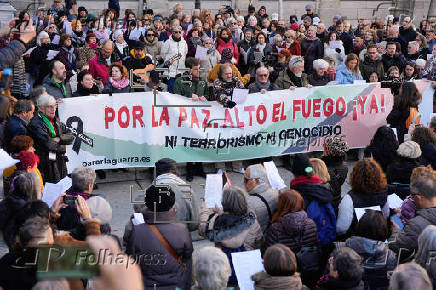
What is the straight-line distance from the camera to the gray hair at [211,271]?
4270mm

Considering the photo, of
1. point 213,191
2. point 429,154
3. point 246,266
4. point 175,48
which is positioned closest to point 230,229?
point 246,266

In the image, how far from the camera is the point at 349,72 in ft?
35.7

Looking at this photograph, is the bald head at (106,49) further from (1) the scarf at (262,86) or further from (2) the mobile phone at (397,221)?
(2) the mobile phone at (397,221)

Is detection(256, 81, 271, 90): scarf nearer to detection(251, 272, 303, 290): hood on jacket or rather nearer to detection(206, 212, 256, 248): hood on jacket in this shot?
detection(206, 212, 256, 248): hood on jacket

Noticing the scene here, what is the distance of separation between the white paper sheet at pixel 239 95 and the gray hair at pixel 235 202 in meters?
4.37

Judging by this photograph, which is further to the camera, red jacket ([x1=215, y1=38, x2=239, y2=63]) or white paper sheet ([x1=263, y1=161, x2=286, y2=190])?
red jacket ([x1=215, y1=38, x2=239, y2=63])

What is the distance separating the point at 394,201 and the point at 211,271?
104 inches

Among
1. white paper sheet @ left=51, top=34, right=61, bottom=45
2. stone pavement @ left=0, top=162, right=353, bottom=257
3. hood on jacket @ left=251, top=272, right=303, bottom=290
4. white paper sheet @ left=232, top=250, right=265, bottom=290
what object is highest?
white paper sheet @ left=51, top=34, right=61, bottom=45

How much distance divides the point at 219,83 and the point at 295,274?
5330 mm

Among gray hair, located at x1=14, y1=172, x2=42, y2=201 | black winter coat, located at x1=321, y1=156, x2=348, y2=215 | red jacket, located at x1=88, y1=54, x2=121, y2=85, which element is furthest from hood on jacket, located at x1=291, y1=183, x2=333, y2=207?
red jacket, located at x1=88, y1=54, x2=121, y2=85

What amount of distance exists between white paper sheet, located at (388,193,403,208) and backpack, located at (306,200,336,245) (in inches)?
32.7

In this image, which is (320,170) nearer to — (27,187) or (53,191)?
(53,191)

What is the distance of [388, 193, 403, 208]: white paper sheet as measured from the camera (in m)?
6.12

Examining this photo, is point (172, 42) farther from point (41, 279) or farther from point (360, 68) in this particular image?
point (41, 279)
